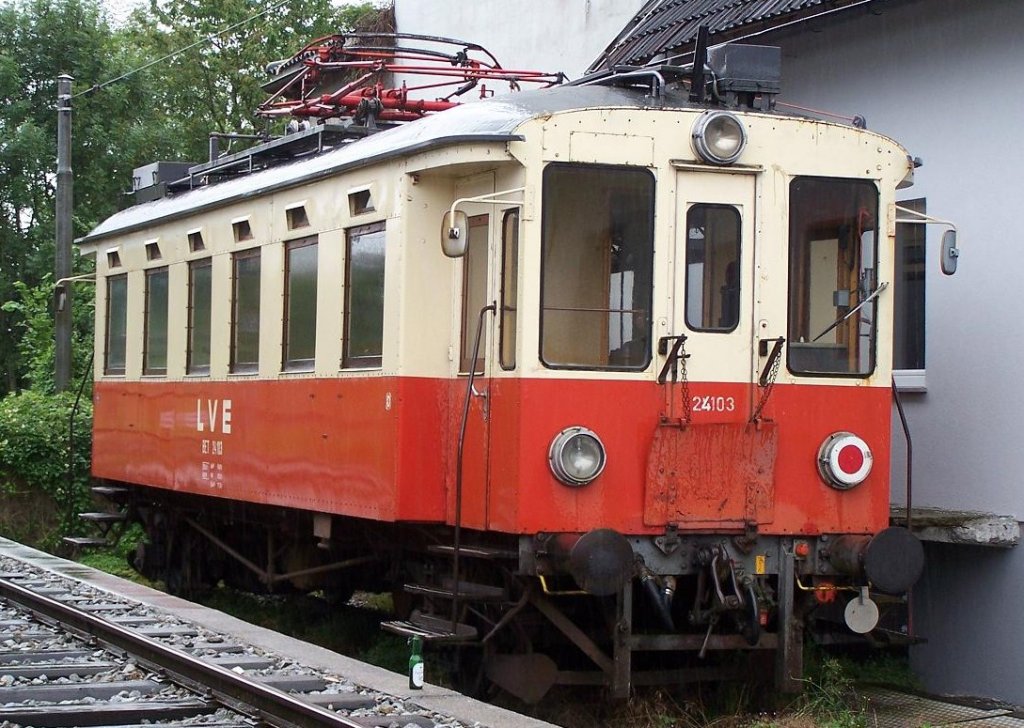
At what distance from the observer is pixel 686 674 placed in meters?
8.70

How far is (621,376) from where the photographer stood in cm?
825

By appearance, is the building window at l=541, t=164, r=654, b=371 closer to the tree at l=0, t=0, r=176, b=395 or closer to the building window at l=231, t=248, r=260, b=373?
the building window at l=231, t=248, r=260, b=373

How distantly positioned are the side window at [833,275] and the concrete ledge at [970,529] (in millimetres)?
1297

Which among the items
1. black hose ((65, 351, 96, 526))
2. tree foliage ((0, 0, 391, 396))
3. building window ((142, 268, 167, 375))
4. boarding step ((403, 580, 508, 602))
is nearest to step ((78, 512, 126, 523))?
black hose ((65, 351, 96, 526))

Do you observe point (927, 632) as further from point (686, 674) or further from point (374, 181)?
point (374, 181)

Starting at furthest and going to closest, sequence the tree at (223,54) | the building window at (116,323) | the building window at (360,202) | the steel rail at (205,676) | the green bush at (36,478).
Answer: the tree at (223,54) < the green bush at (36,478) < the building window at (116,323) < the building window at (360,202) < the steel rail at (205,676)

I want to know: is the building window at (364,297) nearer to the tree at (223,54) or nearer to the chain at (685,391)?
the chain at (685,391)

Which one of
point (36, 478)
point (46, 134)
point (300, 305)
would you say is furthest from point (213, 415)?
point (46, 134)

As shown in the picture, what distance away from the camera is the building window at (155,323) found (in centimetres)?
1284

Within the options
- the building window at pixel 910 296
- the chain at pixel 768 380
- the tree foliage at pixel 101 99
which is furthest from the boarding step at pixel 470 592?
the tree foliage at pixel 101 99

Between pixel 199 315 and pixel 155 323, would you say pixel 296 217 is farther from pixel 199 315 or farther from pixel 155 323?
pixel 155 323

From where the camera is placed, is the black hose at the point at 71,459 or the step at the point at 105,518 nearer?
the step at the point at 105,518

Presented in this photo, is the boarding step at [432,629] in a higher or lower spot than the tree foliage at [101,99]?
lower

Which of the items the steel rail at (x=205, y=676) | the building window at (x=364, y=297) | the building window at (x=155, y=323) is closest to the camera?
the steel rail at (x=205, y=676)
